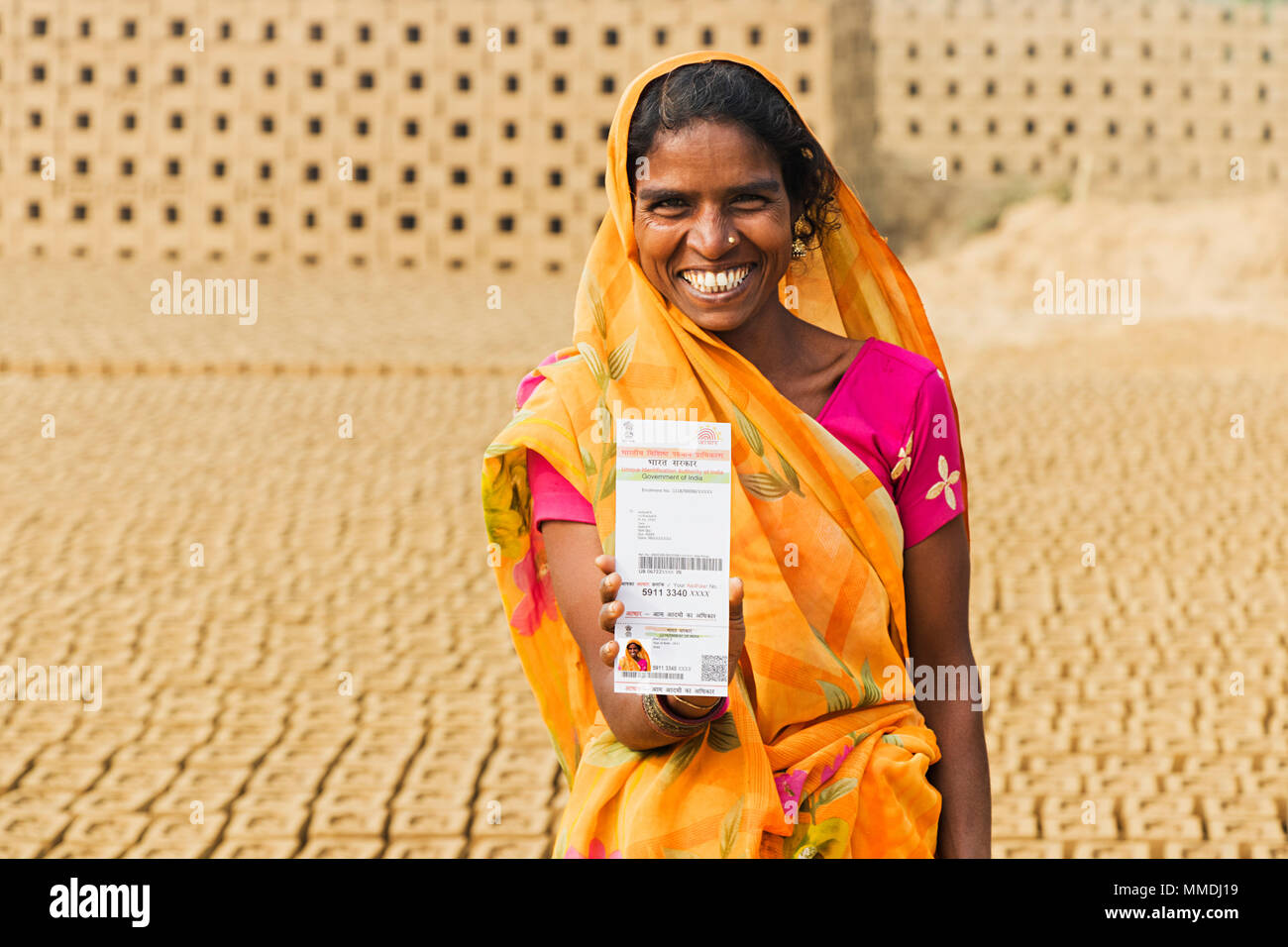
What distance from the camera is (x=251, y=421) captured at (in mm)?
8039

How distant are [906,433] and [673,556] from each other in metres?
0.37

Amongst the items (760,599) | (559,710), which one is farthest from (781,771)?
(559,710)

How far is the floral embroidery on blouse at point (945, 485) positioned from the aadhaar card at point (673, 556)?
323mm

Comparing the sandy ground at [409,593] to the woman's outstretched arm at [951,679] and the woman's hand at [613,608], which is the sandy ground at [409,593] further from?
the woman's hand at [613,608]

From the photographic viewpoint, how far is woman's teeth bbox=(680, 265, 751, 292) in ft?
4.71

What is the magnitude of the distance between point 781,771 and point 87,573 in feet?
16.3

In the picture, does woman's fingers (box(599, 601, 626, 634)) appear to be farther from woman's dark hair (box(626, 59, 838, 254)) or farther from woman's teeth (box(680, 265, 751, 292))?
woman's dark hair (box(626, 59, 838, 254))

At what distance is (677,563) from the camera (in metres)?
1.27

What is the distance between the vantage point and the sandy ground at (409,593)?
3943 mm

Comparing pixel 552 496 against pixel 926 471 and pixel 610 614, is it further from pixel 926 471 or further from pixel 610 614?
pixel 926 471

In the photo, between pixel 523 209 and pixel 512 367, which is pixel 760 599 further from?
pixel 523 209

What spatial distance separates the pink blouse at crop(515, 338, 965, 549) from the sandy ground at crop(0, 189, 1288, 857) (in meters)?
2.46

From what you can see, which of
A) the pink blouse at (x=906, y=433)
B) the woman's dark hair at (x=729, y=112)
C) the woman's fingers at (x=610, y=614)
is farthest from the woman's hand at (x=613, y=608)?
the woman's dark hair at (x=729, y=112)

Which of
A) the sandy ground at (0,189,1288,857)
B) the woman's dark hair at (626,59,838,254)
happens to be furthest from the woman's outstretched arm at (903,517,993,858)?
the sandy ground at (0,189,1288,857)
